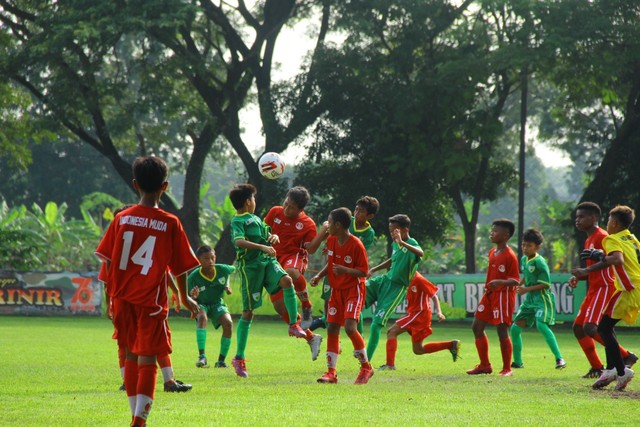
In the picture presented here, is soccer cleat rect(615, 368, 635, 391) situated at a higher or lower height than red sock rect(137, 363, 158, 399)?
lower

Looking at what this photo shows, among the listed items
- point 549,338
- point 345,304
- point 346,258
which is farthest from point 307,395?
point 549,338

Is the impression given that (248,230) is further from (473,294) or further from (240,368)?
(473,294)

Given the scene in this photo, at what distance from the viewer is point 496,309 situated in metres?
12.3

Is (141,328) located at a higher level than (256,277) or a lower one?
lower

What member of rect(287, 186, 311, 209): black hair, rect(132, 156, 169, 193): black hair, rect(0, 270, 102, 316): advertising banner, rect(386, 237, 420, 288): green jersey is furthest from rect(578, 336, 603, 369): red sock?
rect(0, 270, 102, 316): advertising banner

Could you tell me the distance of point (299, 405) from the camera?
8438mm

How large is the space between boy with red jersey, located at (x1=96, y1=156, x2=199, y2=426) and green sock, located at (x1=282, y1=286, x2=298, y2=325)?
5.00 m

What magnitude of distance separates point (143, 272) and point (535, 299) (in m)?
8.19

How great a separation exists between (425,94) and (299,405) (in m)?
21.4

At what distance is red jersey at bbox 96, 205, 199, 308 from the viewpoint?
6.65 metres

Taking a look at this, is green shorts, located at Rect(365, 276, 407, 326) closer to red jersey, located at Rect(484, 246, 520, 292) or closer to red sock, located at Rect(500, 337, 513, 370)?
red jersey, located at Rect(484, 246, 520, 292)

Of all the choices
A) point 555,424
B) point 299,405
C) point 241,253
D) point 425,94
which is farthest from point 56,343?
point 425,94

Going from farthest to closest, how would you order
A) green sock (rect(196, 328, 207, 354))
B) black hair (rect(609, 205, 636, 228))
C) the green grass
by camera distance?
green sock (rect(196, 328, 207, 354)) → black hair (rect(609, 205, 636, 228)) → the green grass

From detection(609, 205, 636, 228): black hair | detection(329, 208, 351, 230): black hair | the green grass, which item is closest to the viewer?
the green grass
